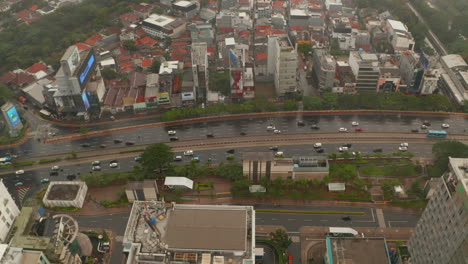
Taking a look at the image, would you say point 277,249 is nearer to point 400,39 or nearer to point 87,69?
point 87,69

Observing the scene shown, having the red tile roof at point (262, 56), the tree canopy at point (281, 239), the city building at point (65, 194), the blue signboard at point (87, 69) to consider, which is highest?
the blue signboard at point (87, 69)

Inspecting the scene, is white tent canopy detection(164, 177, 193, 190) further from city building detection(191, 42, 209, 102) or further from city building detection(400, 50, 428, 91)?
city building detection(400, 50, 428, 91)

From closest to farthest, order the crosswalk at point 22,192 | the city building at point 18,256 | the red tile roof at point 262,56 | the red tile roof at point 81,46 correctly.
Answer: the city building at point 18,256 < the crosswalk at point 22,192 < the red tile roof at point 262,56 < the red tile roof at point 81,46

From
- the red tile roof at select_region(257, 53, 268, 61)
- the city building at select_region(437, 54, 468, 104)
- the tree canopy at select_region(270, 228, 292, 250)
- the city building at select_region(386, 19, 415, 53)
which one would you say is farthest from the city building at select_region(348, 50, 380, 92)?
the tree canopy at select_region(270, 228, 292, 250)

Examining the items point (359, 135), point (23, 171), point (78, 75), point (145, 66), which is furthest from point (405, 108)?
point (23, 171)

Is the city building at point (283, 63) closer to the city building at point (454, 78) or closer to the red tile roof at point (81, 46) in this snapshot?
the city building at point (454, 78)

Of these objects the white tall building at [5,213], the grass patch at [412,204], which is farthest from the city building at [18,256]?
the grass patch at [412,204]

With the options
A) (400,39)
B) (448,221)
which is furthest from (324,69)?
(448,221)
